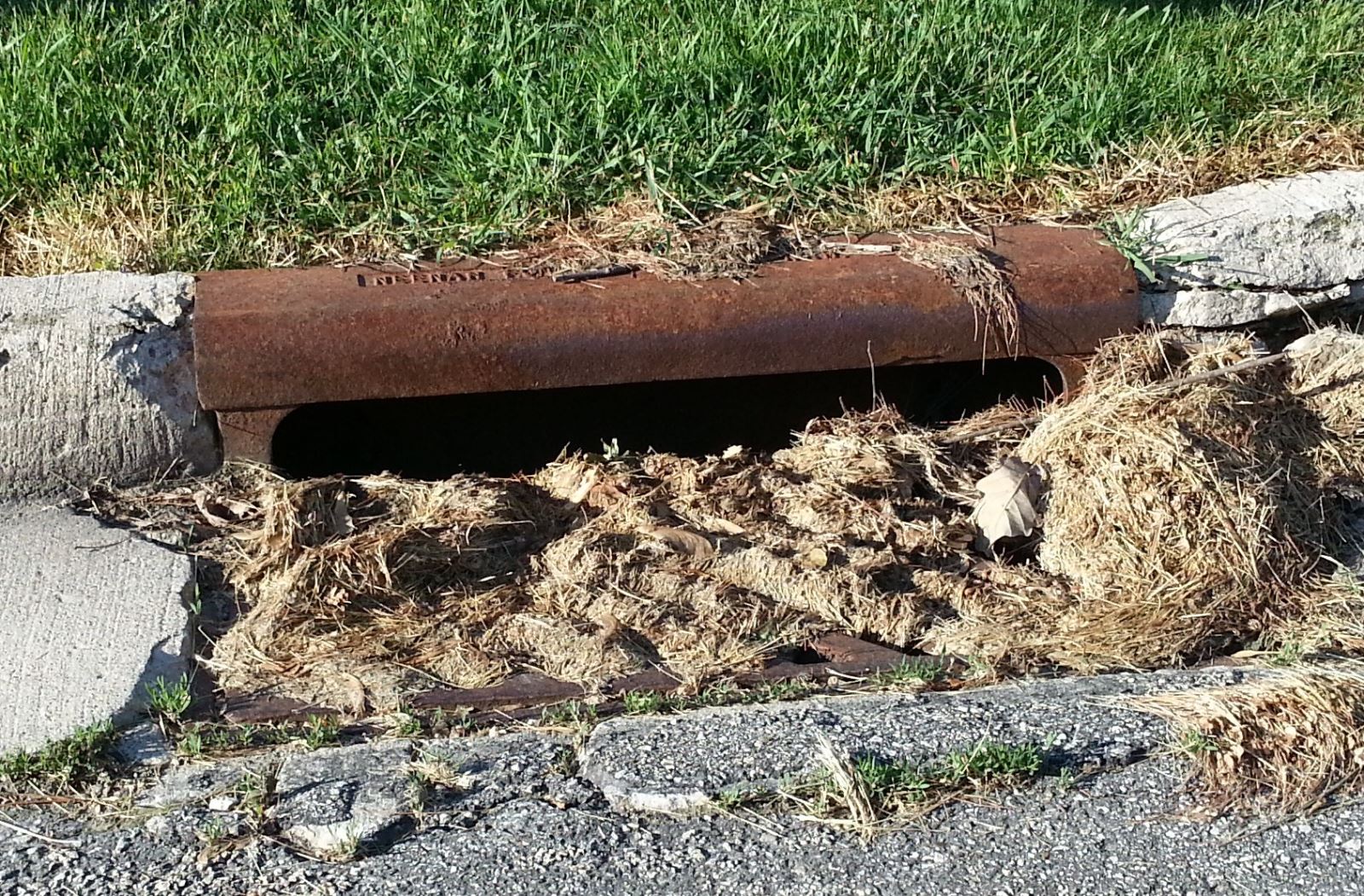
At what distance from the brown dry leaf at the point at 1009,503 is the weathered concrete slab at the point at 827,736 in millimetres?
779

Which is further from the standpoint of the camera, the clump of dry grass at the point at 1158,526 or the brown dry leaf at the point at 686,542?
the brown dry leaf at the point at 686,542

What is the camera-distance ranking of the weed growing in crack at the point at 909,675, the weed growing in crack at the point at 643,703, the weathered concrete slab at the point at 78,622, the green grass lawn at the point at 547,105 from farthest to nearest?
the green grass lawn at the point at 547,105 → the weed growing in crack at the point at 909,675 → the weed growing in crack at the point at 643,703 → the weathered concrete slab at the point at 78,622

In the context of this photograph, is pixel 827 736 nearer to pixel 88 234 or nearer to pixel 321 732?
pixel 321 732

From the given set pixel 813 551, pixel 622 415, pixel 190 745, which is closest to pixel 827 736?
pixel 813 551

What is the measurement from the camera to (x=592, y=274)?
426cm

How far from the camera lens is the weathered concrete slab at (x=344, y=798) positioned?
9.16 feet

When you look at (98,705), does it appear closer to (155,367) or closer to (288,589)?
(288,589)

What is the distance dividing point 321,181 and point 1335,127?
346 centimetres

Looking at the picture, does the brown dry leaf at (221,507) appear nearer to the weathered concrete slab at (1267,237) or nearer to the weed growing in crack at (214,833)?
the weed growing in crack at (214,833)

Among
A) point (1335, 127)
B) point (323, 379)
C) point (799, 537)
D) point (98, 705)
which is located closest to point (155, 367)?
point (323, 379)

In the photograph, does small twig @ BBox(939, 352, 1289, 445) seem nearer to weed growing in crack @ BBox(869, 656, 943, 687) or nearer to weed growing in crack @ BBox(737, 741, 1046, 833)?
weed growing in crack @ BBox(869, 656, 943, 687)

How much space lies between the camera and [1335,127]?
523 centimetres

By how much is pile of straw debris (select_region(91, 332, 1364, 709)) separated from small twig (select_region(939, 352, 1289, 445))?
14 mm

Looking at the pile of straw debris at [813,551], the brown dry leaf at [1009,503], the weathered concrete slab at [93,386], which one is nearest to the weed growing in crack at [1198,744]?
the pile of straw debris at [813,551]
